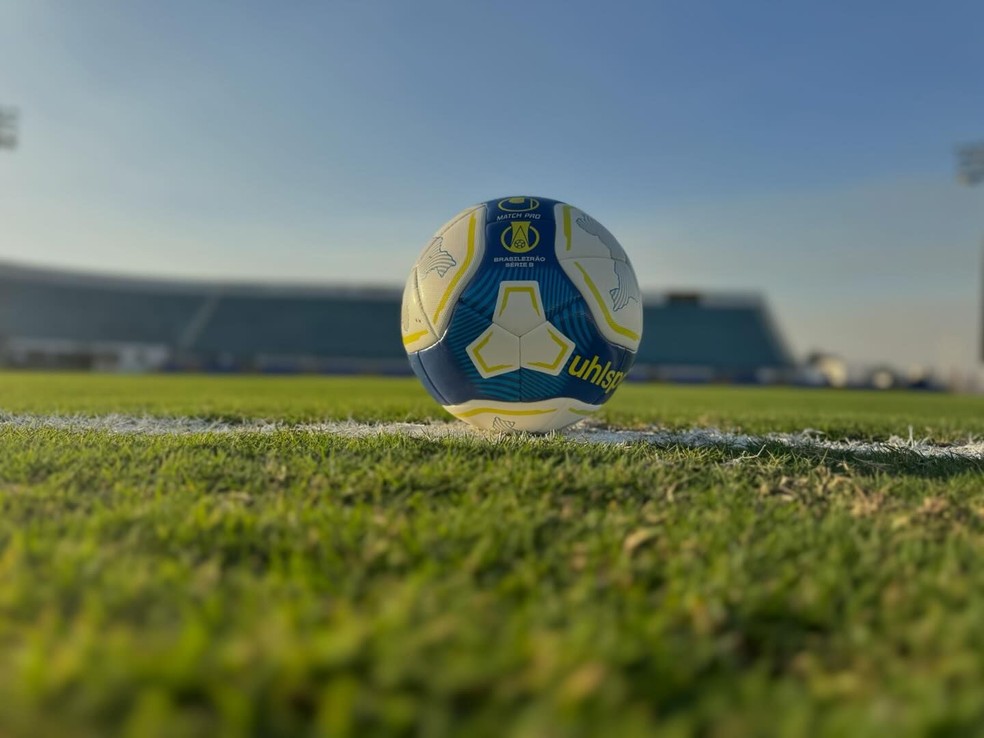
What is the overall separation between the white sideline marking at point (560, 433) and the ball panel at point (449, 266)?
27.7 inches

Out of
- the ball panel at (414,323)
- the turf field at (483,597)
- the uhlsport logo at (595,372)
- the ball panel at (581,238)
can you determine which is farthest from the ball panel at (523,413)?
the ball panel at (581,238)

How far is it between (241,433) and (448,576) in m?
2.49

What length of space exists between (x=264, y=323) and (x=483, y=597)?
4641 cm

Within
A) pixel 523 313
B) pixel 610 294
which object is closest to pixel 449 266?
pixel 523 313

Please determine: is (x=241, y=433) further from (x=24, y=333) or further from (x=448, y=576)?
(x=24, y=333)

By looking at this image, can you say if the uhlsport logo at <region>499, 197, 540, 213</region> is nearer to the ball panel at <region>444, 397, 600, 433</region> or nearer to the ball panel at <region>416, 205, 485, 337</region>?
the ball panel at <region>416, 205, 485, 337</region>

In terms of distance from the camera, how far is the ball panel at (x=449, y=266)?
3.62 metres

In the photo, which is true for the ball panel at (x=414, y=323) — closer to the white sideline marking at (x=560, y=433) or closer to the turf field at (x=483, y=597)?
the white sideline marking at (x=560, y=433)

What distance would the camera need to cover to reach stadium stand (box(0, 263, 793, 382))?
42969 mm

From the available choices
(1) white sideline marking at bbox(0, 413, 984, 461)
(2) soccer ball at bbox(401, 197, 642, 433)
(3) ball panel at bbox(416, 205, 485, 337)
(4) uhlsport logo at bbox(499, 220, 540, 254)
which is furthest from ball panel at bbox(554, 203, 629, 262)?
(1) white sideline marking at bbox(0, 413, 984, 461)

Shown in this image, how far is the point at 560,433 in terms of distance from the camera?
13.5ft

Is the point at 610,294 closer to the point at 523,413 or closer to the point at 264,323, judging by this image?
the point at 523,413

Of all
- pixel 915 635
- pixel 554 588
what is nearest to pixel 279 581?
pixel 554 588

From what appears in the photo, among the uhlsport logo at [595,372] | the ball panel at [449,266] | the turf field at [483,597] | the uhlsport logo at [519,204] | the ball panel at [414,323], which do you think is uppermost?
the uhlsport logo at [519,204]
